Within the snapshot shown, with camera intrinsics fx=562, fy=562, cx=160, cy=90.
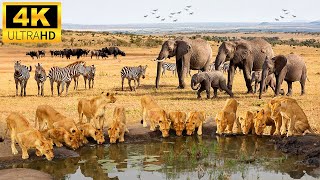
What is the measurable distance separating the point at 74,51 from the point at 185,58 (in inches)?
1299

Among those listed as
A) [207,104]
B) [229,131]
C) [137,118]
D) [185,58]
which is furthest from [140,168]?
[185,58]

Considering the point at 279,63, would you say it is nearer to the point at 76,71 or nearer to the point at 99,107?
the point at 76,71

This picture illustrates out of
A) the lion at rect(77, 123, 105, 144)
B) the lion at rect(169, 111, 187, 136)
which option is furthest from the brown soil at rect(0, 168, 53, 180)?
the lion at rect(169, 111, 187, 136)

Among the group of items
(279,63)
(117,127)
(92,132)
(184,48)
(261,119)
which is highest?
Answer: (184,48)

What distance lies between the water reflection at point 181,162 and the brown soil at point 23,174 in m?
0.54

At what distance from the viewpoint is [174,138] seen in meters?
14.2

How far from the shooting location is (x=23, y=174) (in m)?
10.2

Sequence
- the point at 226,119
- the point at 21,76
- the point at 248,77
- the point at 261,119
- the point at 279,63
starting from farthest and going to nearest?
the point at 248,77, the point at 21,76, the point at 279,63, the point at 226,119, the point at 261,119

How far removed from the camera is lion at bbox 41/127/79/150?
40.9ft

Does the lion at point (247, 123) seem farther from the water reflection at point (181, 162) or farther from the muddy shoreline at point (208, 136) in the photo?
the muddy shoreline at point (208, 136)

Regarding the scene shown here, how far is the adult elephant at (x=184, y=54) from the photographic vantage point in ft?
88.6

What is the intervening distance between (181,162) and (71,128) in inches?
106

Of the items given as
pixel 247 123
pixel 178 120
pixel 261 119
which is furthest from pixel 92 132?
pixel 261 119

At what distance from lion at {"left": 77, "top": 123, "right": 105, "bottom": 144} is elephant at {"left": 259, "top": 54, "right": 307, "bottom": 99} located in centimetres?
1059
